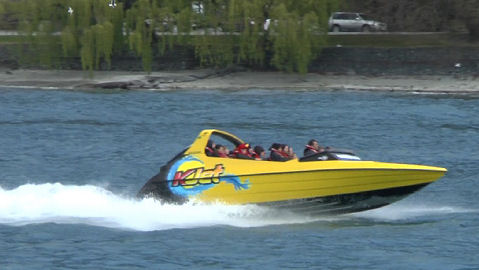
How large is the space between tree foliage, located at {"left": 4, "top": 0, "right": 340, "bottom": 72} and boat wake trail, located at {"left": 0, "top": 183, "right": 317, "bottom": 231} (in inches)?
1025

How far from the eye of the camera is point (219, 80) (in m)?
45.0

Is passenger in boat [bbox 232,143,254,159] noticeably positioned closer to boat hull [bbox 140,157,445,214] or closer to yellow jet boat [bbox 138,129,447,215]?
yellow jet boat [bbox 138,129,447,215]

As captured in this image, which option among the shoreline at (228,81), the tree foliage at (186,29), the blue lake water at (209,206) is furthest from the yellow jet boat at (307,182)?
the tree foliage at (186,29)

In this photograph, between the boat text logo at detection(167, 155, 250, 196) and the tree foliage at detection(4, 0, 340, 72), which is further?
the tree foliage at detection(4, 0, 340, 72)

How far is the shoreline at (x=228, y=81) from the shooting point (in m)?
42.7

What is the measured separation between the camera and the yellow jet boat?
55.9 ft

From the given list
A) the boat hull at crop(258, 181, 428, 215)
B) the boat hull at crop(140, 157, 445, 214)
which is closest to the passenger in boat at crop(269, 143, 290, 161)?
the boat hull at crop(140, 157, 445, 214)

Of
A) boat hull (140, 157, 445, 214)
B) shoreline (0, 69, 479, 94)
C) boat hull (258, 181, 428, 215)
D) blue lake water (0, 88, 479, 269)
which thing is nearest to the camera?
blue lake water (0, 88, 479, 269)

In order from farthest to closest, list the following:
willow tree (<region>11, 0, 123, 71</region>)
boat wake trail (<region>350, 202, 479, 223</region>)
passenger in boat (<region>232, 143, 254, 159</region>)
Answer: willow tree (<region>11, 0, 123, 71</region>) < boat wake trail (<region>350, 202, 479, 223</region>) < passenger in boat (<region>232, 143, 254, 159</region>)

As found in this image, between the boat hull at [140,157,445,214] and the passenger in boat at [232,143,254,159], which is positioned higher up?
the passenger in boat at [232,143,254,159]

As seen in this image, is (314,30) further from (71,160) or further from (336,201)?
(336,201)

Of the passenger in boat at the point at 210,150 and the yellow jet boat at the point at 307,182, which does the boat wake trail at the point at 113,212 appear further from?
the passenger in boat at the point at 210,150

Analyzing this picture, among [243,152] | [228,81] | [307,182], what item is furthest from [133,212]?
[228,81]

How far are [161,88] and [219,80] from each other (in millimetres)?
2580
